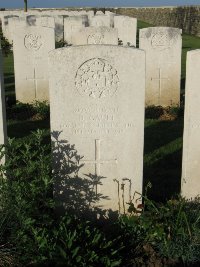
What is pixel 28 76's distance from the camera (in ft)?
30.4

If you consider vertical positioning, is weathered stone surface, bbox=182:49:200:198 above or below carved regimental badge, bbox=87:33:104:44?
below

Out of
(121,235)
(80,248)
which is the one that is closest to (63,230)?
(80,248)

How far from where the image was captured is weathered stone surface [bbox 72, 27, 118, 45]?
9.01m

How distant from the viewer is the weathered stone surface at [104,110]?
4.14 m

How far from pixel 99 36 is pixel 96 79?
202 inches

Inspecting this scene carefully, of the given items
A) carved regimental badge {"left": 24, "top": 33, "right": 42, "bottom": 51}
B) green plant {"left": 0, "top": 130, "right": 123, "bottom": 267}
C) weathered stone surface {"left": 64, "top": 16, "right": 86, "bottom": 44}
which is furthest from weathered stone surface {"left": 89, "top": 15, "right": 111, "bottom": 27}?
green plant {"left": 0, "top": 130, "right": 123, "bottom": 267}

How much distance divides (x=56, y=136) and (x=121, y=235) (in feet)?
3.65

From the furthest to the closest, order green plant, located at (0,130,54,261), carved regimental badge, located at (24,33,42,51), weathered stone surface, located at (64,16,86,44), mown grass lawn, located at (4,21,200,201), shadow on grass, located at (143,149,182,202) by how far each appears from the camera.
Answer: weathered stone surface, located at (64,16,86,44) < carved regimental badge, located at (24,33,42,51) < mown grass lawn, located at (4,21,200,201) < shadow on grass, located at (143,149,182,202) < green plant, located at (0,130,54,261)

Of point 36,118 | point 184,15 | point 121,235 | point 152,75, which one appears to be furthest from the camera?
point 184,15

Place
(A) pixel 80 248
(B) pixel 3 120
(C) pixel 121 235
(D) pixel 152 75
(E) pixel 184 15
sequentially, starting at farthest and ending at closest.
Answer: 1. (E) pixel 184 15
2. (D) pixel 152 75
3. (B) pixel 3 120
4. (C) pixel 121 235
5. (A) pixel 80 248

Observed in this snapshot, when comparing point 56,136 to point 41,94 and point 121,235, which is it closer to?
point 121,235

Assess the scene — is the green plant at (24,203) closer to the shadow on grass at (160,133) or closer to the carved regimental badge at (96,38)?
the shadow on grass at (160,133)

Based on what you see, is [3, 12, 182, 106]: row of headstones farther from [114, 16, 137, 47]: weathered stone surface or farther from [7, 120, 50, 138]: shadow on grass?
[114, 16, 137, 47]: weathered stone surface

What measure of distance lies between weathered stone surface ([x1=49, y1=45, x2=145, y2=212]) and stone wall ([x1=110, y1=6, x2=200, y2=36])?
2718 cm
